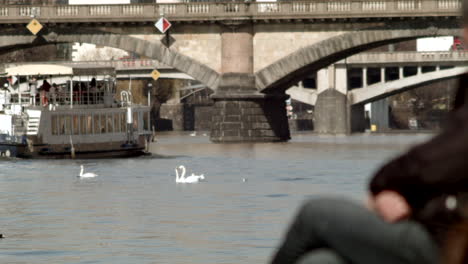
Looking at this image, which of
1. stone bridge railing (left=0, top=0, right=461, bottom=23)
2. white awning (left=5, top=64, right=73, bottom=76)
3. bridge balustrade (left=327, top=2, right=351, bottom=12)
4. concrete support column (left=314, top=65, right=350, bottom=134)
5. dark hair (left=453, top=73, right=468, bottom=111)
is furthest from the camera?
concrete support column (left=314, top=65, right=350, bottom=134)

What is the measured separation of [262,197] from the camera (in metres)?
28.1

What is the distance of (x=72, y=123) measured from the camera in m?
52.3

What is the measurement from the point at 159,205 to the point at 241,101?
44.5 m

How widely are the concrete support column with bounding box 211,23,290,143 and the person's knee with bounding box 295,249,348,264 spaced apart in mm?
64633

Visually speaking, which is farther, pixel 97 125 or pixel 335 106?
pixel 335 106

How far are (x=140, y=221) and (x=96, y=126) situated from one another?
3210 centimetres

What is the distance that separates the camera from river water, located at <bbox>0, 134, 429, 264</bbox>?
52.0ft

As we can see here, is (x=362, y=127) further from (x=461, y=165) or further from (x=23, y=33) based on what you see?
(x=461, y=165)

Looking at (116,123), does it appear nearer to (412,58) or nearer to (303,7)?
(303,7)

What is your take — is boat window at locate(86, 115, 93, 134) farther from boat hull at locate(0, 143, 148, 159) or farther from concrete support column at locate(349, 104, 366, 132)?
concrete support column at locate(349, 104, 366, 132)

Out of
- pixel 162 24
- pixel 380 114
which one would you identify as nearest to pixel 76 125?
pixel 162 24

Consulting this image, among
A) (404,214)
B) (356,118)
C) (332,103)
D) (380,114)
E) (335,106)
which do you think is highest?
(404,214)

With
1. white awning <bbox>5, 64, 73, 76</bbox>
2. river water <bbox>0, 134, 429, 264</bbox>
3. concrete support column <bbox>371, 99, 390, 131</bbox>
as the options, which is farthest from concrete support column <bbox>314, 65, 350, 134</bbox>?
river water <bbox>0, 134, 429, 264</bbox>

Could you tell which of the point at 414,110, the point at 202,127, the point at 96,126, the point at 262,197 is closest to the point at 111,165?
the point at 96,126
